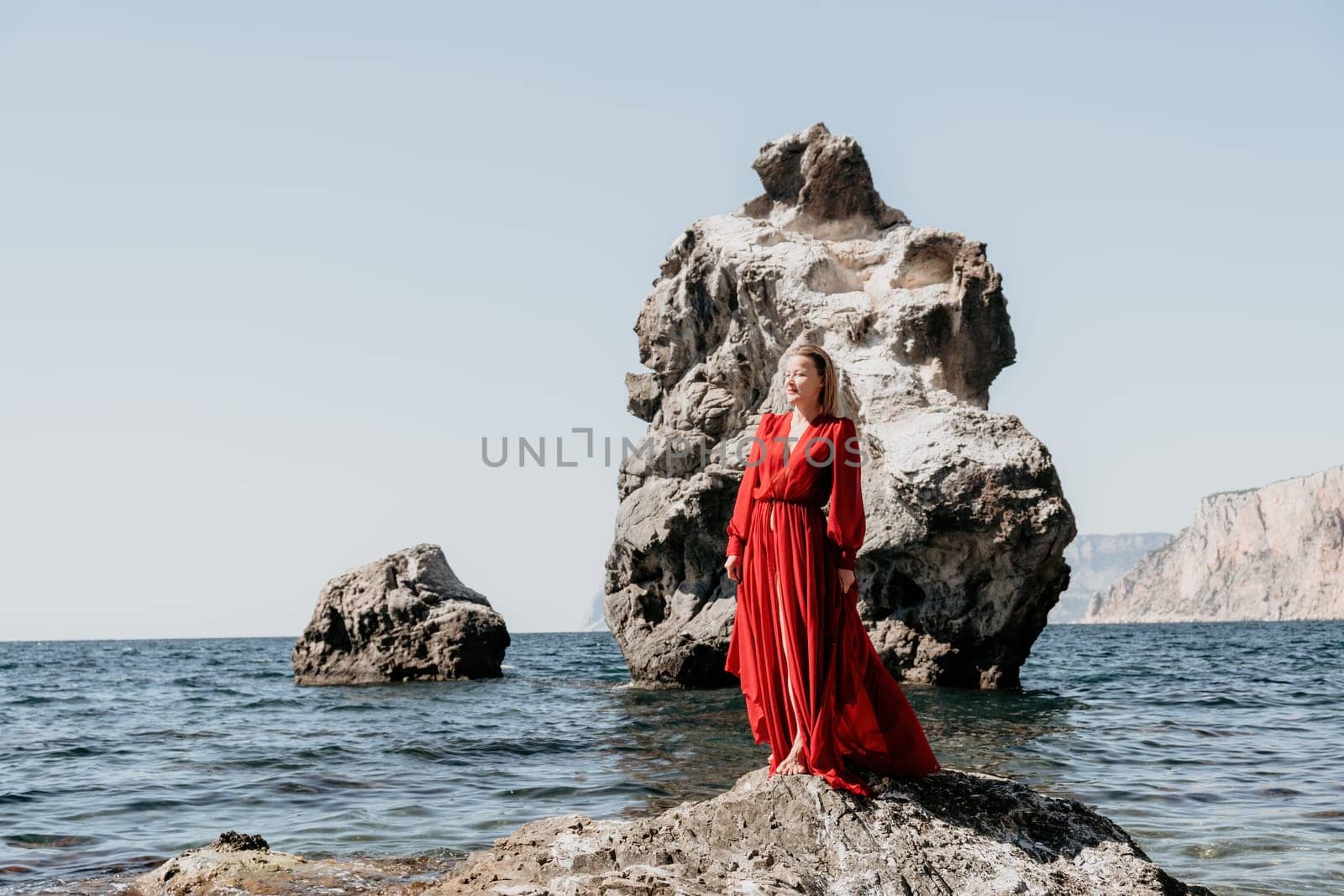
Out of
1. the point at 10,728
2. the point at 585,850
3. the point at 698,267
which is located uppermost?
the point at 698,267

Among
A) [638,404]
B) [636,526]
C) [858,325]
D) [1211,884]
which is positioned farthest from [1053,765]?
[638,404]

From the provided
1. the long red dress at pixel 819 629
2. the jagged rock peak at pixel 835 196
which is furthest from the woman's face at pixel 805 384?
the jagged rock peak at pixel 835 196

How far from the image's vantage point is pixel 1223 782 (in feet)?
33.8

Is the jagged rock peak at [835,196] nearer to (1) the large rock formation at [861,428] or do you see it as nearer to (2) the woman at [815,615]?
(1) the large rock formation at [861,428]

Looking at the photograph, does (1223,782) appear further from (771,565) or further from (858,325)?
(858,325)

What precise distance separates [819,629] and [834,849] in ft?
3.55

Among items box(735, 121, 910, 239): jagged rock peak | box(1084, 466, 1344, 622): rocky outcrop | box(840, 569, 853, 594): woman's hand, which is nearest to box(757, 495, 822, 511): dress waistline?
box(840, 569, 853, 594): woman's hand

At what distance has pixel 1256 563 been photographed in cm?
13400

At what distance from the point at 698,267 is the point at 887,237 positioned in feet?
14.5

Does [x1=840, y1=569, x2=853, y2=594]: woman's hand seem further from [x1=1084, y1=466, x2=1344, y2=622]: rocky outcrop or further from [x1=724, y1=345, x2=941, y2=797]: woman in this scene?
[x1=1084, y1=466, x2=1344, y2=622]: rocky outcrop

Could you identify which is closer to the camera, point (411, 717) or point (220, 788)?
point (220, 788)

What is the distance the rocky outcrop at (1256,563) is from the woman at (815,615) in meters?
134

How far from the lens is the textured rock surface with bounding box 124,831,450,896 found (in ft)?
20.9

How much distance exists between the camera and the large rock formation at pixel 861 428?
18.7m
